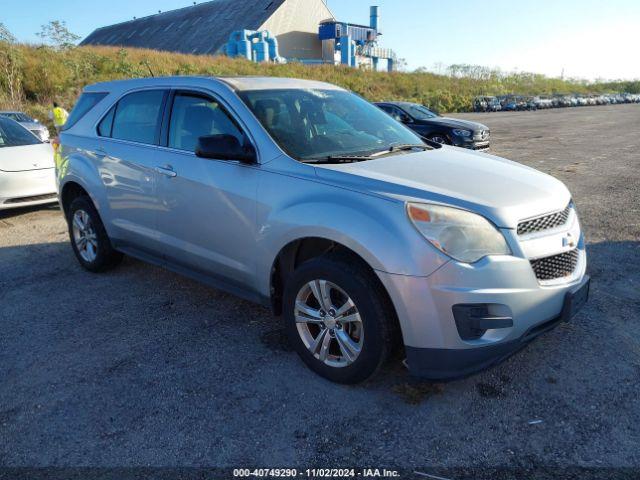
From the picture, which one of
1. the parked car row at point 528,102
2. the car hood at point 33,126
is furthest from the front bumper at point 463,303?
the parked car row at point 528,102

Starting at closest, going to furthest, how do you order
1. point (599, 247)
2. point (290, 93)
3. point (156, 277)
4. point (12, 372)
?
point (12, 372)
point (290, 93)
point (156, 277)
point (599, 247)

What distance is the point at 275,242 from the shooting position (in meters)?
3.22

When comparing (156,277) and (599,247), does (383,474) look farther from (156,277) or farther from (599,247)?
(599,247)

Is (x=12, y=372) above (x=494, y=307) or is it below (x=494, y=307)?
below

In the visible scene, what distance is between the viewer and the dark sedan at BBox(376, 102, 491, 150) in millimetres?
12969

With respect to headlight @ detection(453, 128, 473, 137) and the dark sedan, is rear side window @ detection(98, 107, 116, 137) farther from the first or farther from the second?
headlight @ detection(453, 128, 473, 137)

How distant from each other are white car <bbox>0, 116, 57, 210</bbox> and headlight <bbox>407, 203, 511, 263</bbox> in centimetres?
677

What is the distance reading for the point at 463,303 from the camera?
2.57 meters

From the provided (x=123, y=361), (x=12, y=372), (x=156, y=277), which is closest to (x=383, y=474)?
(x=123, y=361)

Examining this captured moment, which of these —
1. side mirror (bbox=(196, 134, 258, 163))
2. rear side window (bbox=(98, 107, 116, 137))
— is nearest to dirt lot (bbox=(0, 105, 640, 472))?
side mirror (bbox=(196, 134, 258, 163))

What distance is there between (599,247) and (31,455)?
559 centimetres

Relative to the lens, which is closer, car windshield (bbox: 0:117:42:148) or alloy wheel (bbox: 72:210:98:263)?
alloy wheel (bbox: 72:210:98:263)

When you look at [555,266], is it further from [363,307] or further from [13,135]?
[13,135]

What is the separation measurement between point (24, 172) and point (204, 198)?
5.26m
